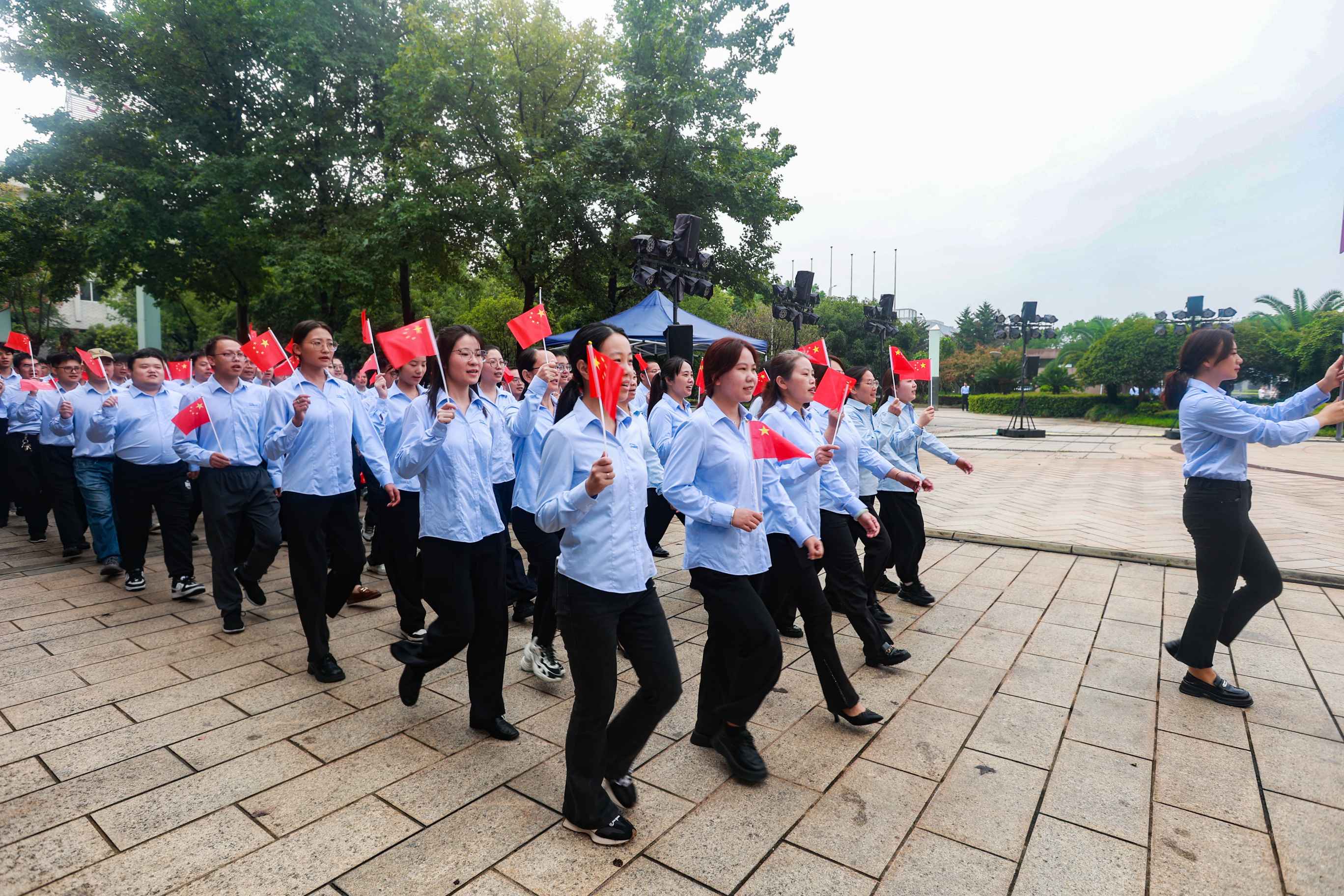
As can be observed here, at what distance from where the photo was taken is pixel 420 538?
3320 millimetres

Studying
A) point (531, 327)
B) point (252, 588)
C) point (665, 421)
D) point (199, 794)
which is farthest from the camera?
point (665, 421)

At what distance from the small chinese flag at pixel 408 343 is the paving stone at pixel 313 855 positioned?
5.92 ft

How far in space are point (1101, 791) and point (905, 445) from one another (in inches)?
110

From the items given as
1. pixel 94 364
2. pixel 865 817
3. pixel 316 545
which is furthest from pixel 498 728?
pixel 94 364

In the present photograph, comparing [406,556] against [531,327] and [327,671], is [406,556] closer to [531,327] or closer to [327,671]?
[327,671]

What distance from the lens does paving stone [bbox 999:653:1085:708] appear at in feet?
12.9

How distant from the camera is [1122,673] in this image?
4.22 meters

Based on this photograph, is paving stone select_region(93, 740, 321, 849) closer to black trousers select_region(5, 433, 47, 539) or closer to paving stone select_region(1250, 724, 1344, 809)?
paving stone select_region(1250, 724, 1344, 809)

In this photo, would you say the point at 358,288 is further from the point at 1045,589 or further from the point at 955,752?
the point at 955,752

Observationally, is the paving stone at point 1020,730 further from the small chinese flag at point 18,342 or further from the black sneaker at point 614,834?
the small chinese flag at point 18,342

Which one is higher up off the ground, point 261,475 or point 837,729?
point 261,475

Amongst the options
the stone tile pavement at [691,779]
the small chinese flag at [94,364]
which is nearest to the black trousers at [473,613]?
the stone tile pavement at [691,779]

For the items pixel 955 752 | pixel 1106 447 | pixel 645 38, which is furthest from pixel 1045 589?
pixel 1106 447

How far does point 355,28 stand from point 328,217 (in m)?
4.41
